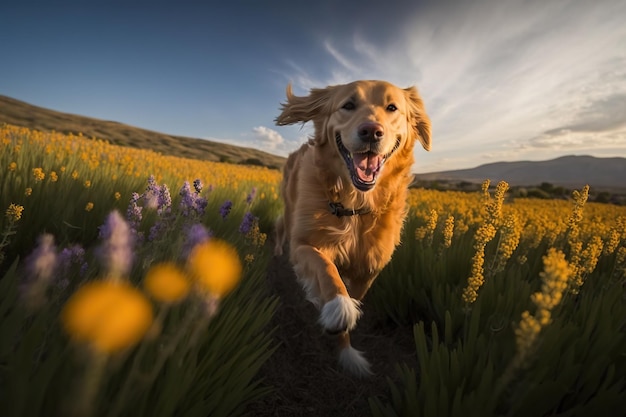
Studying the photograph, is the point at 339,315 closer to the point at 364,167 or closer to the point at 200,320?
the point at 200,320

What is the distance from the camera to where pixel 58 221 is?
2660 millimetres

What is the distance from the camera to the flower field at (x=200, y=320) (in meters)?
0.81

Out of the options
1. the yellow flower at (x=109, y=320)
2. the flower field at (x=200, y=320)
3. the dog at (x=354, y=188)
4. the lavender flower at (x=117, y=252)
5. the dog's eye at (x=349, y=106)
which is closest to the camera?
the yellow flower at (x=109, y=320)

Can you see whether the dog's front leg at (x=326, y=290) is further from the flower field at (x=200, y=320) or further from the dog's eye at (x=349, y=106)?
the dog's eye at (x=349, y=106)

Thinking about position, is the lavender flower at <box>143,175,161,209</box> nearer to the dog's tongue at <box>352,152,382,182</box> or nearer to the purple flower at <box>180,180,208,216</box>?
the purple flower at <box>180,180,208,216</box>

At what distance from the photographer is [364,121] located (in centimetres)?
286

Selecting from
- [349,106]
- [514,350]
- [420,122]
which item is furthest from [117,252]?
[420,122]

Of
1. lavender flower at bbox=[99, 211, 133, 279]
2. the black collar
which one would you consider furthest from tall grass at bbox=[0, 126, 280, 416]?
the black collar

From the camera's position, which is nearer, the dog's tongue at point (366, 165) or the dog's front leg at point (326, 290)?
the dog's front leg at point (326, 290)

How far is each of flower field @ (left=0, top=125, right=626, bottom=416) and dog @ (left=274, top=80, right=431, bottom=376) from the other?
15.1 inches

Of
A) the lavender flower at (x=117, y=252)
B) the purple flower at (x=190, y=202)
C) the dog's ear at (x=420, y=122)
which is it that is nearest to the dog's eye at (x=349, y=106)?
the dog's ear at (x=420, y=122)

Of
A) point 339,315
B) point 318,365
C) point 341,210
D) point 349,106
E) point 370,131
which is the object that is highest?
point 349,106

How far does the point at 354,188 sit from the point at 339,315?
1.39 meters

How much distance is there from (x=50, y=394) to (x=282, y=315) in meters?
2.41
